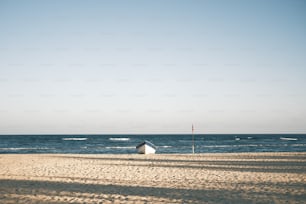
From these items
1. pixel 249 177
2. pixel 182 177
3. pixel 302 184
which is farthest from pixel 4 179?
pixel 302 184

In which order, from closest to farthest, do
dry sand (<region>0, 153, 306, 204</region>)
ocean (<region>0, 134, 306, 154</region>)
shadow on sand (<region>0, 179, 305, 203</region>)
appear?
shadow on sand (<region>0, 179, 305, 203</region>) < dry sand (<region>0, 153, 306, 204</region>) < ocean (<region>0, 134, 306, 154</region>)

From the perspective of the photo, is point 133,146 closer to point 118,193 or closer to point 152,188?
point 152,188

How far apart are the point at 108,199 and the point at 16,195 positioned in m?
2.75

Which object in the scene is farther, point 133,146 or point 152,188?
point 133,146

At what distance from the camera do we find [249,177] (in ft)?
38.5

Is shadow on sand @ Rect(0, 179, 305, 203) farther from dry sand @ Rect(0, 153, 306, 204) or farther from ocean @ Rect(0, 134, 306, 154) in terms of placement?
ocean @ Rect(0, 134, 306, 154)

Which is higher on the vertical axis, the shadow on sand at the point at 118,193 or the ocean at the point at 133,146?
the shadow on sand at the point at 118,193

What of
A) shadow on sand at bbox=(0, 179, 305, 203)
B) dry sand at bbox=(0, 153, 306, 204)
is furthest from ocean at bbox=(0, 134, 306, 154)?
shadow on sand at bbox=(0, 179, 305, 203)

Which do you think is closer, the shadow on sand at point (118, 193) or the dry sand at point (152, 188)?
the shadow on sand at point (118, 193)

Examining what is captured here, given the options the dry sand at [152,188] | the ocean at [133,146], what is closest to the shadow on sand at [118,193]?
the dry sand at [152,188]

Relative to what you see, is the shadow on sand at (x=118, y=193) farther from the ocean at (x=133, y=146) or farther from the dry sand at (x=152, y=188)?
the ocean at (x=133, y=146)

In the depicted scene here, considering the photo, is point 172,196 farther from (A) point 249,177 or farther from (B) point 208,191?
(A) point 249,177

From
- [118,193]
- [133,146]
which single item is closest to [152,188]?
[118,193]

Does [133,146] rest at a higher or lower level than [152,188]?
lower
